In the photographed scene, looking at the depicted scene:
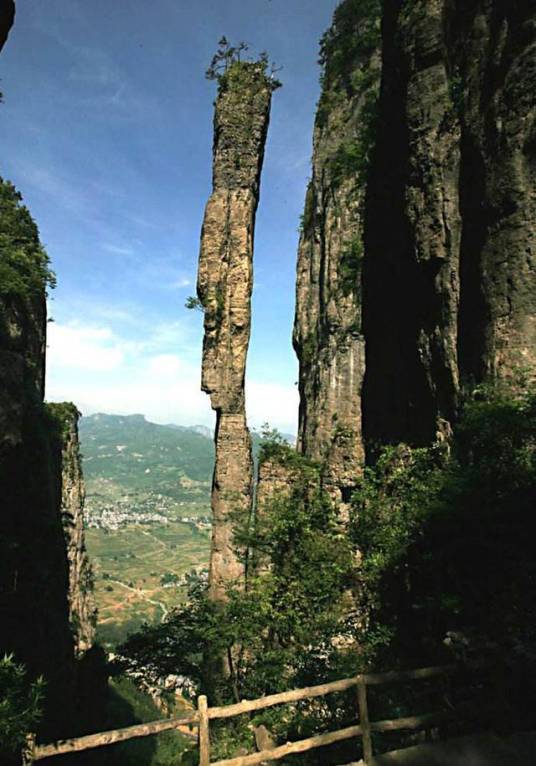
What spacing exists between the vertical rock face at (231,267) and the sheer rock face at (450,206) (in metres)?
12.7

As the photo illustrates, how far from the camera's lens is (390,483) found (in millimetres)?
11789

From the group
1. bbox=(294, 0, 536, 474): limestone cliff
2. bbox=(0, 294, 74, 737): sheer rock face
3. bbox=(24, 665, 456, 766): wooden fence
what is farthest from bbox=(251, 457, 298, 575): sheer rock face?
bbox=(24, 665, 456, 766): wooden fence

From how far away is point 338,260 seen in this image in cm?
2466

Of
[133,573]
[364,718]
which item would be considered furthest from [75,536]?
[133,573]

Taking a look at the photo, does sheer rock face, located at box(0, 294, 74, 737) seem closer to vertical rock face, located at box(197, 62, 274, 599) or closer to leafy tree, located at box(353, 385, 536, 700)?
vertical rock face, located at box(197, 62, 274, 599)

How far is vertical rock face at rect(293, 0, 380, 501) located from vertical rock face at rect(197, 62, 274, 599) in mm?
3949

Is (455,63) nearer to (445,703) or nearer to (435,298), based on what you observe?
(435,298)

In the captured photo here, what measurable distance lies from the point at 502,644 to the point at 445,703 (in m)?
1.58

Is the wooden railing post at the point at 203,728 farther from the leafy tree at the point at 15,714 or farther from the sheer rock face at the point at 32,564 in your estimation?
the sheer rock face at the point at 32,564

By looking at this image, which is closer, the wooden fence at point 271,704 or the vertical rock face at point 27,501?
the wooden fence at point 271,704

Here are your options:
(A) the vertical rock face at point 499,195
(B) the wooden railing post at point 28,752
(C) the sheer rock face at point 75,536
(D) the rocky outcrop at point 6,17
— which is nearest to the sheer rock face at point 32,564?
(D) the rocky outcrop at point 6,17

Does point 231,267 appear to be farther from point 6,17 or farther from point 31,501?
point 6,17

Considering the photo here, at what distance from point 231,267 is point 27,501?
18.0m

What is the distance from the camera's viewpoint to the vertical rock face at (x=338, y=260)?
902 inches
